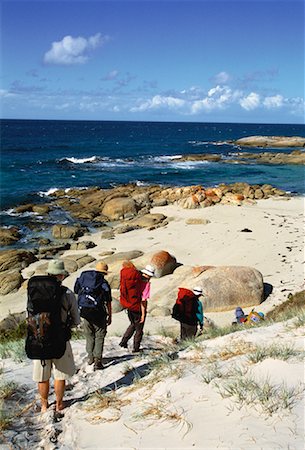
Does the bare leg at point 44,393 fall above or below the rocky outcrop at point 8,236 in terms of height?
above

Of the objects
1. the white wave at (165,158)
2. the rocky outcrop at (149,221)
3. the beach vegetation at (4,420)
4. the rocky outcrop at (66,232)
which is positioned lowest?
the rocky outcrop at (66,232)

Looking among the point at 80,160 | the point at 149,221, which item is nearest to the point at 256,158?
the point at 80,160

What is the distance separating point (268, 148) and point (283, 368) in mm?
69133

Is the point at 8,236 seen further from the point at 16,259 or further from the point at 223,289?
the point at 223,289

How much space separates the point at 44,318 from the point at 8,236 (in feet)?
62.7

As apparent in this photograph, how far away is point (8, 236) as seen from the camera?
2239cm

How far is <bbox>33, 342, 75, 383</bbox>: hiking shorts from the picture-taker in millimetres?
4602

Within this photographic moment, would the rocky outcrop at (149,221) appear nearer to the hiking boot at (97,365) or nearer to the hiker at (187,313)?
the hiker at (187,313)

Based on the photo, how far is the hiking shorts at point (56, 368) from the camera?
4.60 meters

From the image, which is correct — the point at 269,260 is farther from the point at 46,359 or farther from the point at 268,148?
the point at 268,148

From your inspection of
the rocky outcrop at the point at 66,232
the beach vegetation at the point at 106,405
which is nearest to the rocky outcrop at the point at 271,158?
the rocky outcrop at the point at 66,232

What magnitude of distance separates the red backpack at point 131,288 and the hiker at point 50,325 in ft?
6.75

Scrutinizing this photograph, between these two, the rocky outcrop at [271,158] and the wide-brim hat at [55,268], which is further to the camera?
the rocky outcrop at [271,158]

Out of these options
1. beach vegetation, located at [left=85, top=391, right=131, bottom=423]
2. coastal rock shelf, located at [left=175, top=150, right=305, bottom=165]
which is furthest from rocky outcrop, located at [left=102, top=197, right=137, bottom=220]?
coastal rock shelf, located at [left=175, top=150, right=305, bottom=165]
